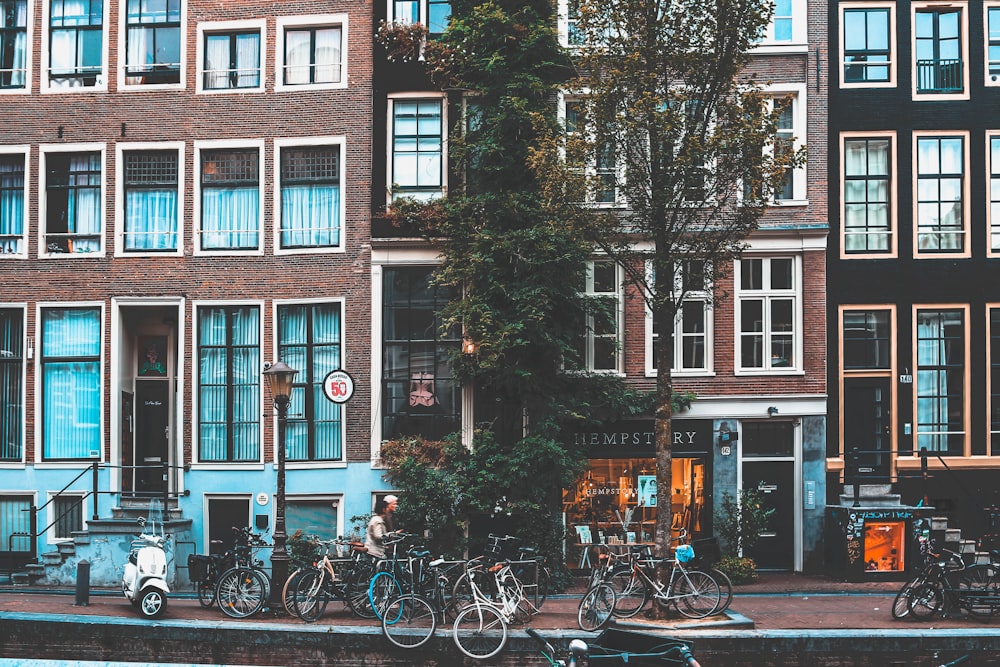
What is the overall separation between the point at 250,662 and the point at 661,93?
11089 mm

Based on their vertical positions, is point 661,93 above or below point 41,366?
above

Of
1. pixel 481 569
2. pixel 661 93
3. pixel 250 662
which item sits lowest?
pixel 250 662

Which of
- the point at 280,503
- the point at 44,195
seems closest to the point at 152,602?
the point at 280,503

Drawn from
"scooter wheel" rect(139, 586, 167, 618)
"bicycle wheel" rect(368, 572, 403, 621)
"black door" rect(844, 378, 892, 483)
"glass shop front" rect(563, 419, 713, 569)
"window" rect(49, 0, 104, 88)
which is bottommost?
"scooter wheel" rect(139, 586, 167, 618)

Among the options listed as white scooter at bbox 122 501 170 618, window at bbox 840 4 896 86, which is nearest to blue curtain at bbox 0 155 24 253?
white scooter at bbox 122 501 170 618

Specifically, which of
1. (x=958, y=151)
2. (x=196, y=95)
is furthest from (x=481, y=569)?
(x=958, y=151)

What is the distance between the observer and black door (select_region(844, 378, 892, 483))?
2403 cm

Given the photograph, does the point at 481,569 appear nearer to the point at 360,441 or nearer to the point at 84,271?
the point at 360,441

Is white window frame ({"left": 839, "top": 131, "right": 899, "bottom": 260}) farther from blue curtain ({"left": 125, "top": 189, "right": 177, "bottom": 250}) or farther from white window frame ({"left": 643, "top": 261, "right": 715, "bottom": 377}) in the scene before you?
blue curtain ({"left": 125, "top": 189, "right": 177, "bottom": 250})

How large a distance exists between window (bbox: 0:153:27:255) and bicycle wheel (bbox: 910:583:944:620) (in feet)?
66.0

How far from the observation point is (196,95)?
2453cm

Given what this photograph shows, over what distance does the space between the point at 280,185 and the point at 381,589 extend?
1071 cm

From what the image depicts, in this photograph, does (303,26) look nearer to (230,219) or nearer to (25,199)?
(230,219)

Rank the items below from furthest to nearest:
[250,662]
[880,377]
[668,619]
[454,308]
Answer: [880,377] < [454,308] < [668,619] < [250,662]
